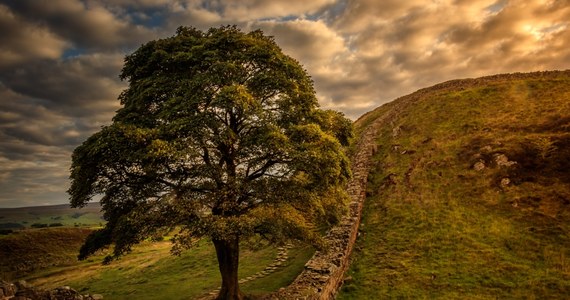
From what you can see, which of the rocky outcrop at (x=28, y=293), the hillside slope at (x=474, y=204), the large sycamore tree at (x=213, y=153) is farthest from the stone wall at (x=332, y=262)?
the rocky outcrop at (x=28, y=293)

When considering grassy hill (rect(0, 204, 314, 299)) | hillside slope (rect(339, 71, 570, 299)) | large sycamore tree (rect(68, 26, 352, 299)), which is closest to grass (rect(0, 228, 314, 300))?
grassy hill (rect(0, 204, 314, 299))

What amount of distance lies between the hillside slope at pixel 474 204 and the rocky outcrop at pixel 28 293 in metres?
16.1

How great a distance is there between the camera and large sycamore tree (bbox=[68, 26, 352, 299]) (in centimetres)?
1599

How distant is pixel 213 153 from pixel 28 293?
10301 millimetres

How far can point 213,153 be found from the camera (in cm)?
1895

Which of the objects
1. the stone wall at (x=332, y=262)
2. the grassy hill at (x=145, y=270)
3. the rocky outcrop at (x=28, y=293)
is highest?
the rocky outcrop at (x=28, y=293)

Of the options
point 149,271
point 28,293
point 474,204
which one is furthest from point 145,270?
point 474,204

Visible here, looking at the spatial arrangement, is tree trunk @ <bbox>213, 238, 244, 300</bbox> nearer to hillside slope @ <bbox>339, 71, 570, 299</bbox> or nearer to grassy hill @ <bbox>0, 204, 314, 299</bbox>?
grassy hill @ <bbox>0, 204, 314, 299</bbox>

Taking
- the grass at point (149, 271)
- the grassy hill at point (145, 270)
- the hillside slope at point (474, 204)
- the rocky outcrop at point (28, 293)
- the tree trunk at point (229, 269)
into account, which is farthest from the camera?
the grassy hill at point (145, 270)

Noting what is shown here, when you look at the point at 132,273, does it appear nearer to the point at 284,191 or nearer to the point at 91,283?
the point at 91,283

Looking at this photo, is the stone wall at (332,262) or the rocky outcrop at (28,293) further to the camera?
the stone wall at (332,262)

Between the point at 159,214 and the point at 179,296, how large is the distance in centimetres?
1213

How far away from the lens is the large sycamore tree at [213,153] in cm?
1599

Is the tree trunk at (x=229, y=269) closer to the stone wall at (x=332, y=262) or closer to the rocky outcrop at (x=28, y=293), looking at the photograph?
the stone wall at (x=332, y=262)
